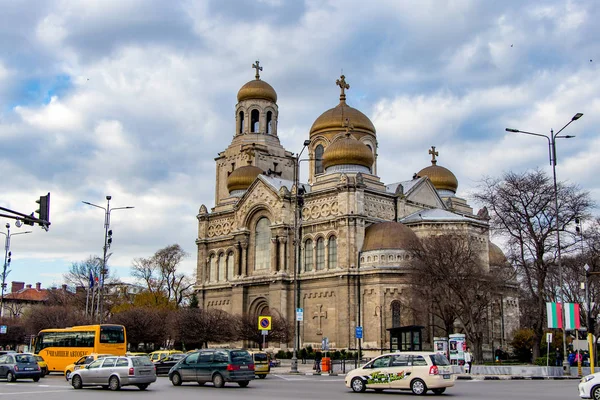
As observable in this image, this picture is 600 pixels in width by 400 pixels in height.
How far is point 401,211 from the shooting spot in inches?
2566

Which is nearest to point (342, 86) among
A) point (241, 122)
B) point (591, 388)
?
point (241, 122)

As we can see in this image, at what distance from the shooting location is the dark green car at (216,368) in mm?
29125

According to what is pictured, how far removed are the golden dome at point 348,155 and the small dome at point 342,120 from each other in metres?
8.96

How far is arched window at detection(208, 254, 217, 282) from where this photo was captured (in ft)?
241

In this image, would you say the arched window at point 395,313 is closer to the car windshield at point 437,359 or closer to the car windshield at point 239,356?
the car windshield at point 239,356

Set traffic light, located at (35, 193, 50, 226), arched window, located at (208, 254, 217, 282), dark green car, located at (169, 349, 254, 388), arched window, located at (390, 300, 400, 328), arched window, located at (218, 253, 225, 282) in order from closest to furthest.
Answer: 1. traffic light, located at (35, 193, 50, 226)
2. dark green car, located at (169, 349, 254, 388)
3. arched window, located at (390, 300, 400, 328)
4. arched window, located at (218, 253, 225, 282)
5. arched window, located at (208, 254, 217, 282)

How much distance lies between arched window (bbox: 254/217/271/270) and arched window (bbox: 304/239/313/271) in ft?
13.7

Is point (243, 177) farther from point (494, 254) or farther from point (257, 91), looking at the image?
point (494, 254)

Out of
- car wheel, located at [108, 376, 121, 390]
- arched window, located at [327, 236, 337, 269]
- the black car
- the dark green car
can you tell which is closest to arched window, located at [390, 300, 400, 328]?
arched window, located at [327, 236, 337, 269]

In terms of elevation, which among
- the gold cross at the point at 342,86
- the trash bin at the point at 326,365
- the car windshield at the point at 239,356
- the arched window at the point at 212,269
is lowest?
the trash bin at the point at 326,365

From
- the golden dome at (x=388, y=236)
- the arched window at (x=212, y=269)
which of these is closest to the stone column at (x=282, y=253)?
the golden dome at (x=388, y=236)

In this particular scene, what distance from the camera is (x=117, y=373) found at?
27672 mm

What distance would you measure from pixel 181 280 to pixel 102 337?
180ft

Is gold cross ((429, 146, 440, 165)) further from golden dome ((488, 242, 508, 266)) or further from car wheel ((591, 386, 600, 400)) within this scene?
car wheel ((591, 386, 600, 400))
